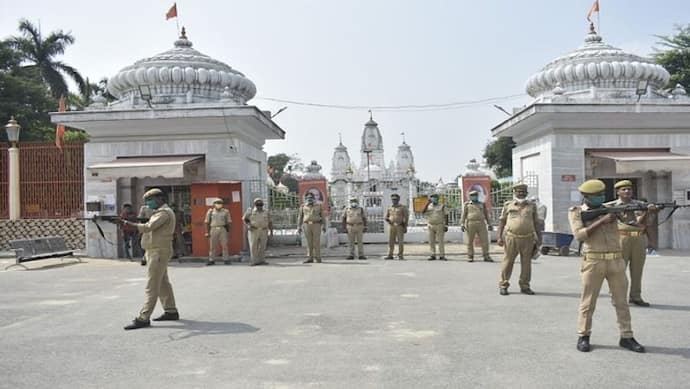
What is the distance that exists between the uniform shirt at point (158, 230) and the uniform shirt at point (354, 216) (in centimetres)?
668

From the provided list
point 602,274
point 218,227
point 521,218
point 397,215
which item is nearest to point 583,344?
point 602,274

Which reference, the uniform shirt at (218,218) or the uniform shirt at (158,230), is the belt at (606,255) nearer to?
the uniform shirt at (158,230)

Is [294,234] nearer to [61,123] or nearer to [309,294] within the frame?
[61,123]

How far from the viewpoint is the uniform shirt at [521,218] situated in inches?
308

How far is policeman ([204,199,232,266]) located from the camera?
38.7 ft

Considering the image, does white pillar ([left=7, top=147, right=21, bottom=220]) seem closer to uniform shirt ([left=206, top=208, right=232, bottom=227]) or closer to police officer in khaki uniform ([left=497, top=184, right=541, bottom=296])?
uniform shirt ([left=206, top=208, right=232, bottom=227])

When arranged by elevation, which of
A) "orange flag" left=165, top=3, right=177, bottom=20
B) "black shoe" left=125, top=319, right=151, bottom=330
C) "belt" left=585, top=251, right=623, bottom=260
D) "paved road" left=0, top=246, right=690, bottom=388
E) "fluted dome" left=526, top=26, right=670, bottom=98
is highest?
"orange flag" left=165, top=3, right=177, bottom=20

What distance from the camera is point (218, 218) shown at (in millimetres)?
11797

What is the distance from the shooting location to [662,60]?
2536 centimetres

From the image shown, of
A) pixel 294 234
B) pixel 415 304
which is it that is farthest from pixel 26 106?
pixel 415 304

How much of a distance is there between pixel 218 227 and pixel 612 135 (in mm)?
9892

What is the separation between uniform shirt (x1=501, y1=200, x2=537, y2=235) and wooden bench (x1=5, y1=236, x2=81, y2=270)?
10017 millimetres

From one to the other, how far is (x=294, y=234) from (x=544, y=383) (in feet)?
39.6

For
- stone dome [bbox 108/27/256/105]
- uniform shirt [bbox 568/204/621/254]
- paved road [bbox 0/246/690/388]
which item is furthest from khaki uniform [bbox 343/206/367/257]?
uniform shirt [bbox 568/204/621/254]
